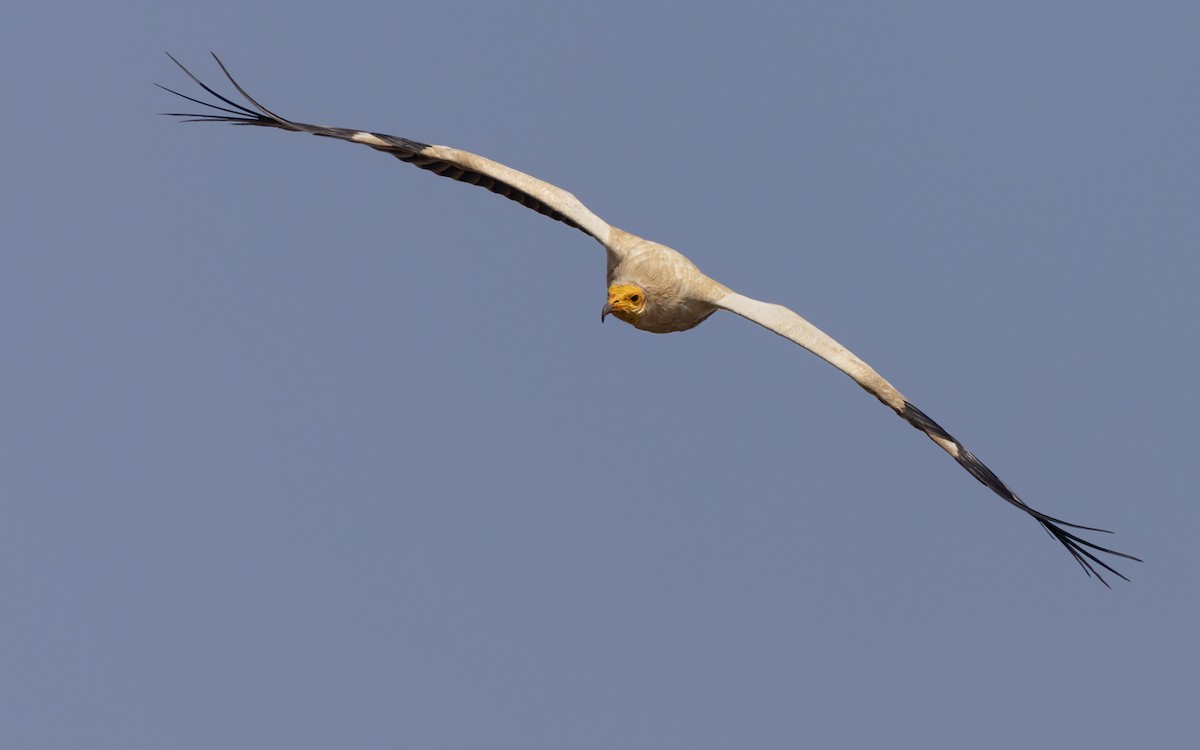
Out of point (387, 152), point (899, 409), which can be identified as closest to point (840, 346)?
point (899, 409)

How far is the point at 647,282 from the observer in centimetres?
1825

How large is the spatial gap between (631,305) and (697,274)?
81 centimetres

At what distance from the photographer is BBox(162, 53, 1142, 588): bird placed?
58.2 ft

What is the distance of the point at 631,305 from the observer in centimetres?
1822

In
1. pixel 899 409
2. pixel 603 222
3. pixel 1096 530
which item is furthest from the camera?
pixel 603 222

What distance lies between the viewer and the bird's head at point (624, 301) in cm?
1814

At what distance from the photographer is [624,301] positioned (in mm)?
18172

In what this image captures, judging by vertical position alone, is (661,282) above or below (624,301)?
above

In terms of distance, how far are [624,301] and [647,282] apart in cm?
32

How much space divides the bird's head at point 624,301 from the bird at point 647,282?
10 mm

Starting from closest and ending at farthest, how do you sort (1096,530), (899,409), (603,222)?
(1096,530)
(899,409)
(603,222)

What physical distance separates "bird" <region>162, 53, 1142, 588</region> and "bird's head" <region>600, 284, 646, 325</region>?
1cm

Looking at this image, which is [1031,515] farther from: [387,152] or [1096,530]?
[387,152]

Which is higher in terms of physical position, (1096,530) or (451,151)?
(451,151)
